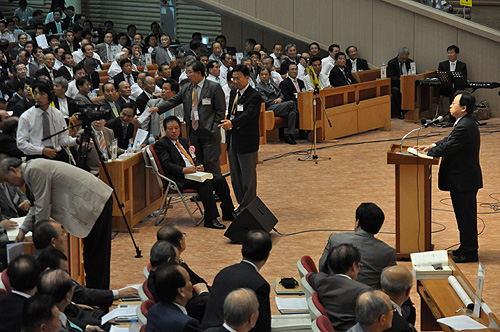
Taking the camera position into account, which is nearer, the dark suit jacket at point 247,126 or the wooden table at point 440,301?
the wooden table at point 440,301

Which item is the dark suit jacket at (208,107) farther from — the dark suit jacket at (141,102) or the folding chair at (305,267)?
the folding chair at (305,267)

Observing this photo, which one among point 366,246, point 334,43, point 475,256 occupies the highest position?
point 334,43

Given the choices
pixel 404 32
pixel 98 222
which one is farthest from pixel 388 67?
pixel 98 222

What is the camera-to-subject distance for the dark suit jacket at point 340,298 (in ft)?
14.8

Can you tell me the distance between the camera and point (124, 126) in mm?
9773

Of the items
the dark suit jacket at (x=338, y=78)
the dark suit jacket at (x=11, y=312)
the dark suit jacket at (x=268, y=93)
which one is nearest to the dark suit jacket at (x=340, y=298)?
the dark suit jacket at (x=11, y=312)

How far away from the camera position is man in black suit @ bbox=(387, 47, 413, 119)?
15.6 meters

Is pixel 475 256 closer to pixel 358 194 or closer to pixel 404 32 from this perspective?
pixel 358 194

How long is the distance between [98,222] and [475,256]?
3.60 m

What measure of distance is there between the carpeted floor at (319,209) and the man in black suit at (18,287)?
230 cm

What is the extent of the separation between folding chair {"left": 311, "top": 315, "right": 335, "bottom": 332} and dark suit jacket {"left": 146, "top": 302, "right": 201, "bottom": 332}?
658 mm

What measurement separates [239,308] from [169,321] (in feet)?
1.58

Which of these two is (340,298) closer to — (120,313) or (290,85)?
(120,313)

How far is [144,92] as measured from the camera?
36.9 ft
